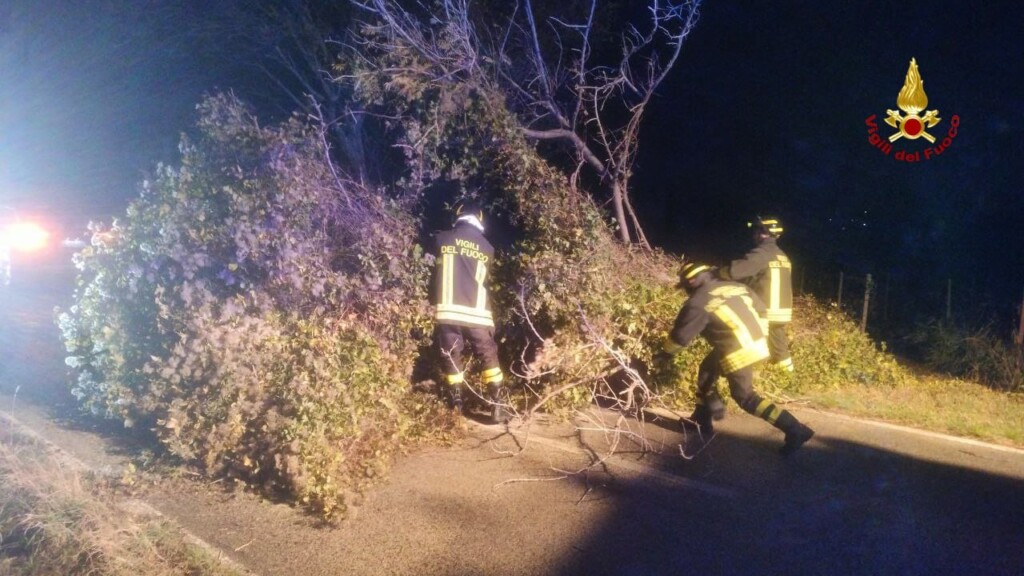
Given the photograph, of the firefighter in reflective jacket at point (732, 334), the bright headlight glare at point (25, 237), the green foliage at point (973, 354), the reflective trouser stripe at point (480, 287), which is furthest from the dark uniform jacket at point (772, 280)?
the bright headlight glare at point (25, 237)

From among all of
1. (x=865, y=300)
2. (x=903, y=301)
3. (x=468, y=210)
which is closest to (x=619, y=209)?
(x=468, y=210)

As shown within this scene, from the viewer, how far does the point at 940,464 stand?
5.72 meters

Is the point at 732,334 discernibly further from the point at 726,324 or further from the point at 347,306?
the point at 347,306

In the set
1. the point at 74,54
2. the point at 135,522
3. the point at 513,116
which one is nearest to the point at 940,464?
the point at 513,116

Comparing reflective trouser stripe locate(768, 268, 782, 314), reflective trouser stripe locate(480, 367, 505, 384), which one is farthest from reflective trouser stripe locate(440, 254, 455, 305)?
reflective trouser stripe locate(768, 268, 782, 314)

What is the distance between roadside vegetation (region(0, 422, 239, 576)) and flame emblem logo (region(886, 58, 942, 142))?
901 centimetres

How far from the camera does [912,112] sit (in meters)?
9.63

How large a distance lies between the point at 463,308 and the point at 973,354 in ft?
19.4

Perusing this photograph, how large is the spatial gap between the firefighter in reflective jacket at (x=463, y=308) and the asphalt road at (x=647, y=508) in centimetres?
43

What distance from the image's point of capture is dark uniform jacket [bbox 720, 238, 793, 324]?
21.1ft

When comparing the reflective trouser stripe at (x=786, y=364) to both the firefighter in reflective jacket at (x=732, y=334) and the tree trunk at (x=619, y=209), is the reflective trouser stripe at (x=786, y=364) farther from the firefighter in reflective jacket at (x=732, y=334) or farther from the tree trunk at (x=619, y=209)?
the tree trunk at (x=619, y=209)

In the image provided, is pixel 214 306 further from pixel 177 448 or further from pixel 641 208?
pixel 641 208

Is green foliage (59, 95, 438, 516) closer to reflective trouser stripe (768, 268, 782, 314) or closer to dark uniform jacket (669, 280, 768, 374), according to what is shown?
dark uniform jacket (669, 280, 768, 374)

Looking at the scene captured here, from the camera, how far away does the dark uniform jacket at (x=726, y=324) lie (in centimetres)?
563
